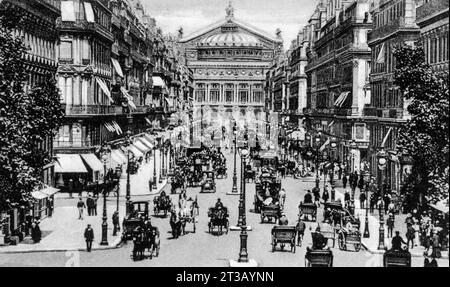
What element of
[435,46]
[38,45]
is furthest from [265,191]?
[435,46]

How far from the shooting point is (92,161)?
58531 millimetres

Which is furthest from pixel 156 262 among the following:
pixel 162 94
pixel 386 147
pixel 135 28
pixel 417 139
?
pixel 162 94

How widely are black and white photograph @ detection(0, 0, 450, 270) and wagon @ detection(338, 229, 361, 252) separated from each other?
2.8 inches

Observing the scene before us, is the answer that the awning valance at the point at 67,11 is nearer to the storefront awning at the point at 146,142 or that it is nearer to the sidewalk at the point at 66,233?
the sidewalk at the point at 66,233

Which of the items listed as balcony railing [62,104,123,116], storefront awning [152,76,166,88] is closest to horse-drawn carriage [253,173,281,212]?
balcony railing [62,104,123,116]

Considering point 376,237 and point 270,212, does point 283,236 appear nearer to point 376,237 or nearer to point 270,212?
point 376,237

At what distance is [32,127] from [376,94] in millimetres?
33254

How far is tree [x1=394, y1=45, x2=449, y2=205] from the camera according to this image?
28.1m

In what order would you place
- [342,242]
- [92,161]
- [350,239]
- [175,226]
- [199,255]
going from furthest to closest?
[92,161]
[175,226]
[342,242]
[350,239]
[199,255]

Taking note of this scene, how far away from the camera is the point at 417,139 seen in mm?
29250

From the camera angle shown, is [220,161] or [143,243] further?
[220,161]

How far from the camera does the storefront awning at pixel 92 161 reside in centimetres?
5812

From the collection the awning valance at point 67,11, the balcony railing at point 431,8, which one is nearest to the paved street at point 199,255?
the balcony railing at point 431,8

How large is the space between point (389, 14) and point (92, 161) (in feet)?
81.7
